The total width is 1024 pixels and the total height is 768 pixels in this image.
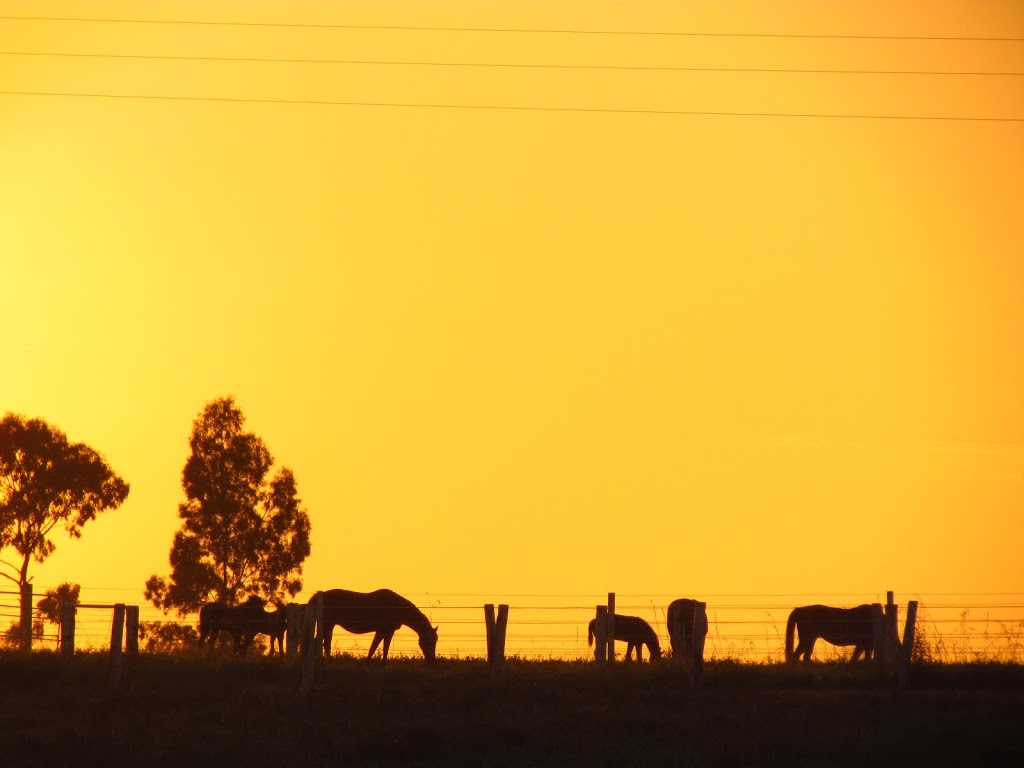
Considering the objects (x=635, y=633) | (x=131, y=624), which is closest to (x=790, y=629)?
(x=635, y=633)

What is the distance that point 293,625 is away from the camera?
25.8 metres

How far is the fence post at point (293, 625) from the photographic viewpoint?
2559 centimetres

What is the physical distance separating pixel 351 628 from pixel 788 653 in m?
10.0

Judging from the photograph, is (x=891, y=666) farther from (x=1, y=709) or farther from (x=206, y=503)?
(x=206, y=503)

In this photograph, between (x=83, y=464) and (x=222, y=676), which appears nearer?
(x=222, y=676)

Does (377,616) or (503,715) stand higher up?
(377,616)

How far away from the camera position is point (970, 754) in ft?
67.7

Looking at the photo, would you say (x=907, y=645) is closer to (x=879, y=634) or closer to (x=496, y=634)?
(x=879, y=634)

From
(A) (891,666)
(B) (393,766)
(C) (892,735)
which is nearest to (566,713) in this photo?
(B) (393,766)

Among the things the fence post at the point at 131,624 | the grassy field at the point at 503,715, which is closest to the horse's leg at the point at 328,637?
the grassy field at the point at 503,715

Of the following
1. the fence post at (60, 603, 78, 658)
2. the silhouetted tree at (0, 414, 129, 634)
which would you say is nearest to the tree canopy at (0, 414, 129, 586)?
the silhouetted tree at (0, 414, 129, 634)

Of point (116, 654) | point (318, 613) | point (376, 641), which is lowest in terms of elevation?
point (116, 654)

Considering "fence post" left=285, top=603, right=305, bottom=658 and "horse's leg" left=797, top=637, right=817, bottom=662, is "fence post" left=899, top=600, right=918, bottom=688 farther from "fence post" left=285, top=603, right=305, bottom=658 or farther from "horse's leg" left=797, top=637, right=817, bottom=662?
"fence post" left=285, top=603, right=305, bottom=658

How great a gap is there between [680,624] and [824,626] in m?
6.40
